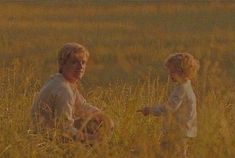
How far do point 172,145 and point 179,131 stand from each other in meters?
0.08

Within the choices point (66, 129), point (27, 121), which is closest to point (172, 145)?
point (66, 129)

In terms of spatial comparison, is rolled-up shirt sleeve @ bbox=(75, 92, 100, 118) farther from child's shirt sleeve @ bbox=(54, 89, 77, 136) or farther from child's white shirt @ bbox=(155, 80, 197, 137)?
child's white shirt @ bbox=(155, 80, 197, 137)

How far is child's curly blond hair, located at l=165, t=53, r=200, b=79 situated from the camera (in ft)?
18.2

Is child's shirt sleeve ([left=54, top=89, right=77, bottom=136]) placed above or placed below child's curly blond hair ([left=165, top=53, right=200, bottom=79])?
below

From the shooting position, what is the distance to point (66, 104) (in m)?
5.47

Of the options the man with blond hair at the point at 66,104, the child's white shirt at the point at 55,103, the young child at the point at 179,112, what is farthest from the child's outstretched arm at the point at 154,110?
the child's white shirt at the point at 55,103

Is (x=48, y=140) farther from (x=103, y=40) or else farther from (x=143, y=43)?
(x=103, y=40)

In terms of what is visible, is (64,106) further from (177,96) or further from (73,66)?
(177,96)

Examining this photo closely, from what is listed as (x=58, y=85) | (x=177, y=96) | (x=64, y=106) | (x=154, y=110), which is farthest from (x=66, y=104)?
(x=177, y=96)

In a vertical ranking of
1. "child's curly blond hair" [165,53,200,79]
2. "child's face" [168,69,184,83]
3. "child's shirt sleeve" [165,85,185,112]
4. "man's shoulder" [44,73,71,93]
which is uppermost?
"child's curly blond hair" [165,53,200,79]

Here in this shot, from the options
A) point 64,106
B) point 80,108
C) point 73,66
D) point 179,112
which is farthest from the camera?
point 80,108

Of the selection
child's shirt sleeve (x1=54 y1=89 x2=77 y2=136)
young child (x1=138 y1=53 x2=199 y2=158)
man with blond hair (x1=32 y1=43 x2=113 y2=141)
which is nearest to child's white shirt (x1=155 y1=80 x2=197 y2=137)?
young child (x1=138 y1=53 x2=199 y2=158)

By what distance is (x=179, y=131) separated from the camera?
4.26 m

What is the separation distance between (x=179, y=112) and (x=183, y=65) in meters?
1.03
